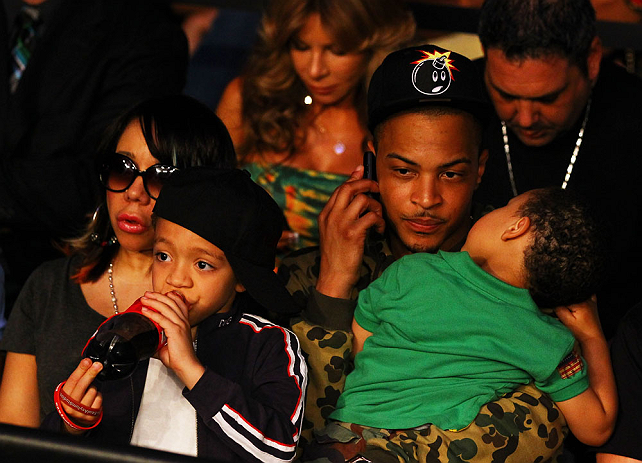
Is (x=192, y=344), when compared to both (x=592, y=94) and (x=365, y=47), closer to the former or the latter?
(x=365, y=47)

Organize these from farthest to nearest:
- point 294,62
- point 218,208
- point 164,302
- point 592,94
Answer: point 294,62 → point 592,94 → point 218,208 → point 164,302

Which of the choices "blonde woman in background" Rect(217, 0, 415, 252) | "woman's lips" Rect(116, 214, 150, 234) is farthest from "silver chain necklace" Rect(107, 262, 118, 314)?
"blonde woman in background" Rect(217, 0, 415, 252)

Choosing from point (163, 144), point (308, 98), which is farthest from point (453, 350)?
point (308, 98)

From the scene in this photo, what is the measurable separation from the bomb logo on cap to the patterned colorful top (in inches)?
43.7

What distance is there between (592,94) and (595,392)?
4.54 ft

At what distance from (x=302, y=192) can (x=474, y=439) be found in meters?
1.62

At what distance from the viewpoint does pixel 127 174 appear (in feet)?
7.85

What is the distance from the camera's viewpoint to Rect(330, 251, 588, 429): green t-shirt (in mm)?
2094

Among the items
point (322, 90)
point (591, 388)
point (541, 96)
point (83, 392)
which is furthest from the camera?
point (322, 90)

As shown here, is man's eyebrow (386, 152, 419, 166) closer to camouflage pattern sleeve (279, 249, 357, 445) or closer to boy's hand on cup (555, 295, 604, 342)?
camouflage pattern sleeve (279, 249, 357, 445)

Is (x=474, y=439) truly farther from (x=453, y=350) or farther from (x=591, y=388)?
(x=591, y=388)

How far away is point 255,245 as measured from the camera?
212 centimetres

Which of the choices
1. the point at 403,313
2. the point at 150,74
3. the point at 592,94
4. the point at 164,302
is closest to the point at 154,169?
the point at 164,302

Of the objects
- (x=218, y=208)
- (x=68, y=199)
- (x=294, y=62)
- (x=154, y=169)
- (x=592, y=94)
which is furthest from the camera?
(x=294, y=62)
